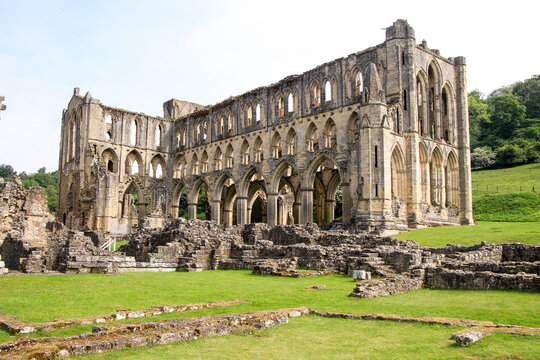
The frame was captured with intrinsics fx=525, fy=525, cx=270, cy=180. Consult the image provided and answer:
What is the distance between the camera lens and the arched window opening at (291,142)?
135ft

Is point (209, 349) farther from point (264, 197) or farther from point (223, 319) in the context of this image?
point (264, 197)

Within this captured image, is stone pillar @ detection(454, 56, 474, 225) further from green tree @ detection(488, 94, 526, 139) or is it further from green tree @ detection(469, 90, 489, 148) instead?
green tree @ detection(488, 94, 526, 139)

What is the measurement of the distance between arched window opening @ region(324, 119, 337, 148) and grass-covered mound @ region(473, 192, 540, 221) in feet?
44.3

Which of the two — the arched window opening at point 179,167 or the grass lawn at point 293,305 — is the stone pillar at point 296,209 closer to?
the arched window opening at point 179,167

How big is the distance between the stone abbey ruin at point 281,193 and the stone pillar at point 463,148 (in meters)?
0.10

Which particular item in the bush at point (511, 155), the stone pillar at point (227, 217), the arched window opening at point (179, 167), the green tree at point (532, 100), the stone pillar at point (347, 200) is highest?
the green tree at point (532, 100)

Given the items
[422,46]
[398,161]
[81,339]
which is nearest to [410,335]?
[81,339]

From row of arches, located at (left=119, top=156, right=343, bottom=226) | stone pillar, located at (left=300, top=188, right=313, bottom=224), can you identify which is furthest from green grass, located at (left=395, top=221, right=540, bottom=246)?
row of arches, located at (left=119, top=156, right=343, bottom=226)

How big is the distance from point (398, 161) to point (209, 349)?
28748 mm

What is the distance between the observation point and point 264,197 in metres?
49.4

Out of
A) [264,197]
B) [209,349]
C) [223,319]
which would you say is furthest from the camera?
[264,197]

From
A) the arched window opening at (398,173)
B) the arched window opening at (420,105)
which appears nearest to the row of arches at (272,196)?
the arched window opening at (398,173)

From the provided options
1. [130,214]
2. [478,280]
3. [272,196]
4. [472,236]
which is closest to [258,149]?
[272,196]

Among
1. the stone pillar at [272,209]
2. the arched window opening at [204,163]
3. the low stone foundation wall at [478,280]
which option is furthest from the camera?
the arched window opening at [204,163]
